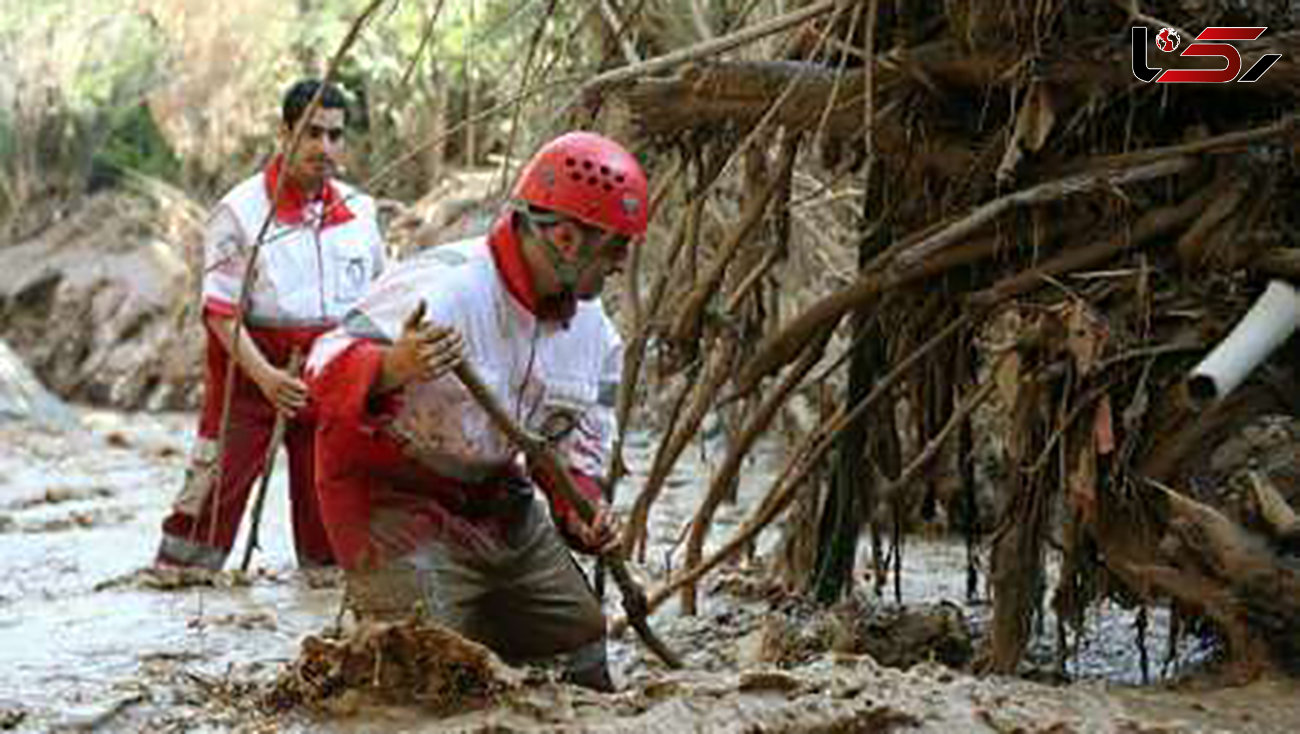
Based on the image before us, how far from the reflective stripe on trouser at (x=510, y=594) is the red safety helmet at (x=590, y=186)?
78 cm

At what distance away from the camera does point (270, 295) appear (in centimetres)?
649

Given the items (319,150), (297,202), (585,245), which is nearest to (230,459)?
(297,202)

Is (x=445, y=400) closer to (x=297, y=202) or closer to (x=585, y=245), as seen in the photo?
(x=585, y=245)

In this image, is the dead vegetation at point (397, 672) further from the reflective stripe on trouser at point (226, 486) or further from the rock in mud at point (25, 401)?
the rock in mud at point (25, 401)

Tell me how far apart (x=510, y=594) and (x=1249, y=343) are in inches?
64.0

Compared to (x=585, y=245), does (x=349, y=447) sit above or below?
below

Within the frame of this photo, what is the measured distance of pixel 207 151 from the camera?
17.0m

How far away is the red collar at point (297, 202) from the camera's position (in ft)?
21.4

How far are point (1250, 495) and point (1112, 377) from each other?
364 millimetres

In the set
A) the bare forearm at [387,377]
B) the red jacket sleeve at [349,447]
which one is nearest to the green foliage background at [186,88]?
the red jacket sleeve at [349,447]

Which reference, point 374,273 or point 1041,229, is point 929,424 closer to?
point 1041,229

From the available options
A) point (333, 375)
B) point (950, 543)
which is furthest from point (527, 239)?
point (950, 543)

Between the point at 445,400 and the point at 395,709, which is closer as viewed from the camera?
the point at 395,709

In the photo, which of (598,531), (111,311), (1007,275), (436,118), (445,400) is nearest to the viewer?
(445,400)
